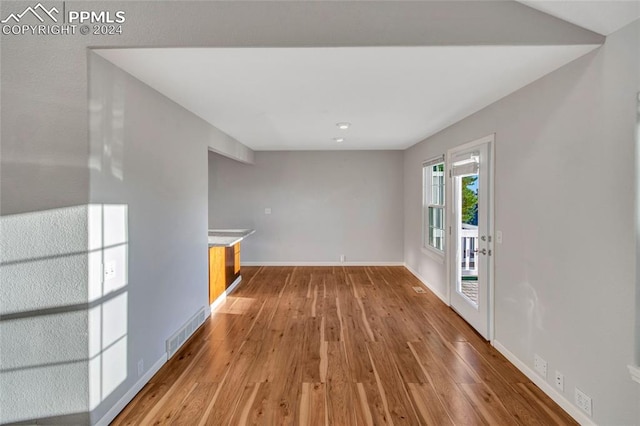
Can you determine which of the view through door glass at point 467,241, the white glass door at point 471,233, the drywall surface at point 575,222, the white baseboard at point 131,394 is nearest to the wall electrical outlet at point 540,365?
the drywall surface at point 575,222

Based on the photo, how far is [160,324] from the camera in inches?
102

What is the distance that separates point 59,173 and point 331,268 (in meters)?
4.87

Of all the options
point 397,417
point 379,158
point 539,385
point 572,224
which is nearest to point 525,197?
point 572,224

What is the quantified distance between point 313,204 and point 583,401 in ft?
16.0

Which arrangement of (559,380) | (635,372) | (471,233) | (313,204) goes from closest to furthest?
(635,372), (559,380), (471,233), (313,204)

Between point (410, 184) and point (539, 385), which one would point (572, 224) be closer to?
point (539, 385)

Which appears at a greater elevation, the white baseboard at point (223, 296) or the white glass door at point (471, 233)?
the white glass door at point (471, 233)

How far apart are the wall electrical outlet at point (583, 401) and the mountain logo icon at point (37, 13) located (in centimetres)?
391

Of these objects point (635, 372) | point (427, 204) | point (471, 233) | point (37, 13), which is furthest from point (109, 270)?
point (427, 204)

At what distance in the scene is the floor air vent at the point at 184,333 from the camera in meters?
2.77

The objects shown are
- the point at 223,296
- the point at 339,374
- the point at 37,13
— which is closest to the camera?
the point at 37,13

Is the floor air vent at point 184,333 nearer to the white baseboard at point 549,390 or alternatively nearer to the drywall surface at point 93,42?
the drywall surface at point 93,42

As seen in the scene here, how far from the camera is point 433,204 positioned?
4.91 m

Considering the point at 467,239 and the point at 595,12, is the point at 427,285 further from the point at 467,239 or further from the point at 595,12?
the point at 595,12
